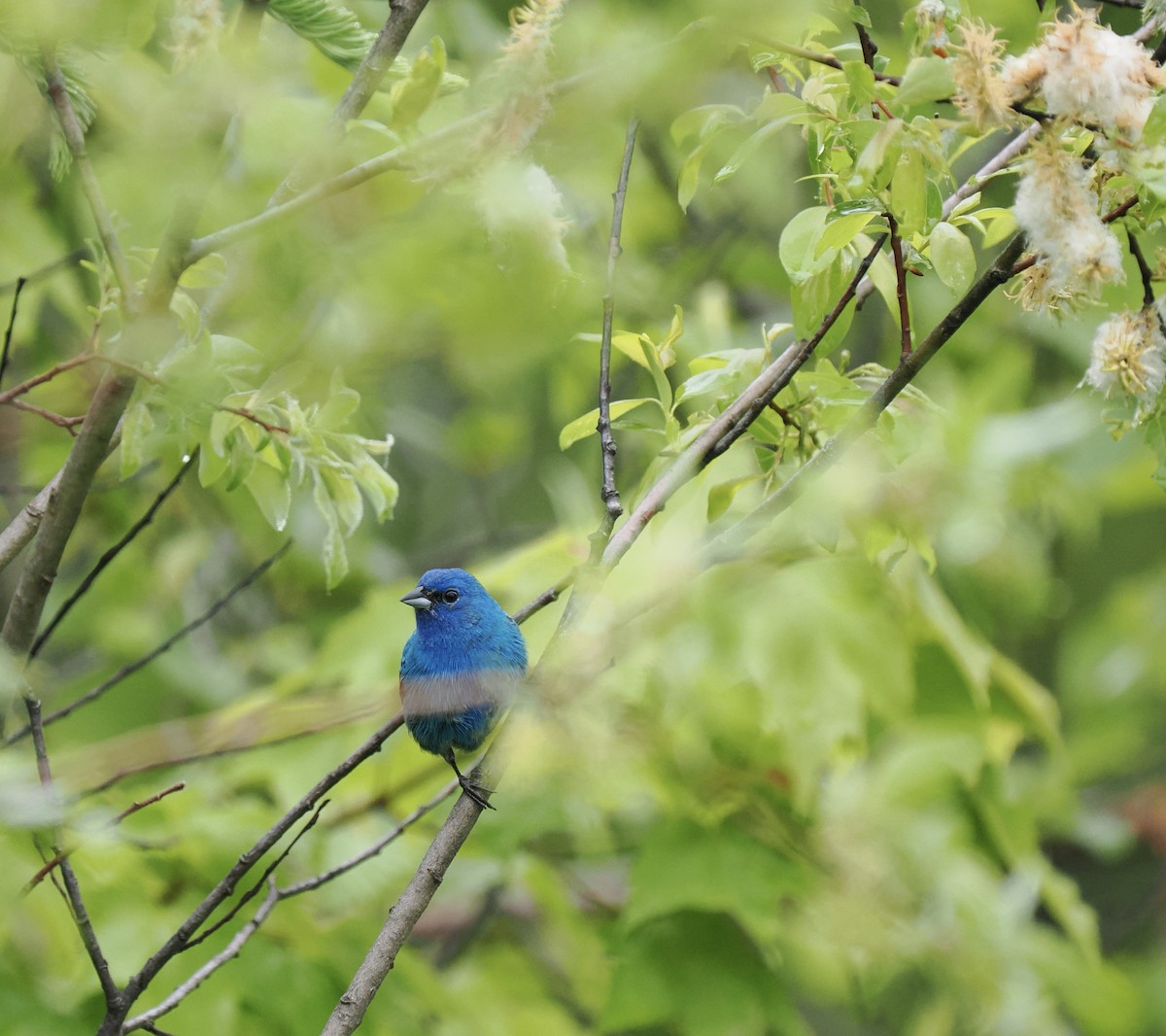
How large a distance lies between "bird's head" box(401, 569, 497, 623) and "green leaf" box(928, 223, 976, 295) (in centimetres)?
207

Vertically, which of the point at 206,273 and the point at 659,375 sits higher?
the point at 659,375

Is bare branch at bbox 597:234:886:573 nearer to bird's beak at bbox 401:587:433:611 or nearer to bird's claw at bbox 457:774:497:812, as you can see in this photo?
bird's claw at bbox 457:774:497:812

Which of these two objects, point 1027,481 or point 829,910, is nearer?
point 1027,481

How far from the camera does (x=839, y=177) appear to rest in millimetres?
1879

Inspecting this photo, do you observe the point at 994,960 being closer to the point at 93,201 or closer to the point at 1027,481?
the point at 1027,481

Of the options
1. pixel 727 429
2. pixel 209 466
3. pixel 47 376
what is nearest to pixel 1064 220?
pixel 727 429

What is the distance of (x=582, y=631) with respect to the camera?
2.15 meters

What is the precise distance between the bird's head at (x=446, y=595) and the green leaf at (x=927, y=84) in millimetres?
2370

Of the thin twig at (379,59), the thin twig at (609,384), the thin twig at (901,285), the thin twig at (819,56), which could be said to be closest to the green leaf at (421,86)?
the thin twig at (379,59)

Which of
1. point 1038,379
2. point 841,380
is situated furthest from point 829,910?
point 1038,379

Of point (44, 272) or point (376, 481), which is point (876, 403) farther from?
point (44, 272)

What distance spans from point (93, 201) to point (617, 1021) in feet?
7.74

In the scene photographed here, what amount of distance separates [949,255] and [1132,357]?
321mm

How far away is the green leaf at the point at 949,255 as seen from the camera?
1.94 m
